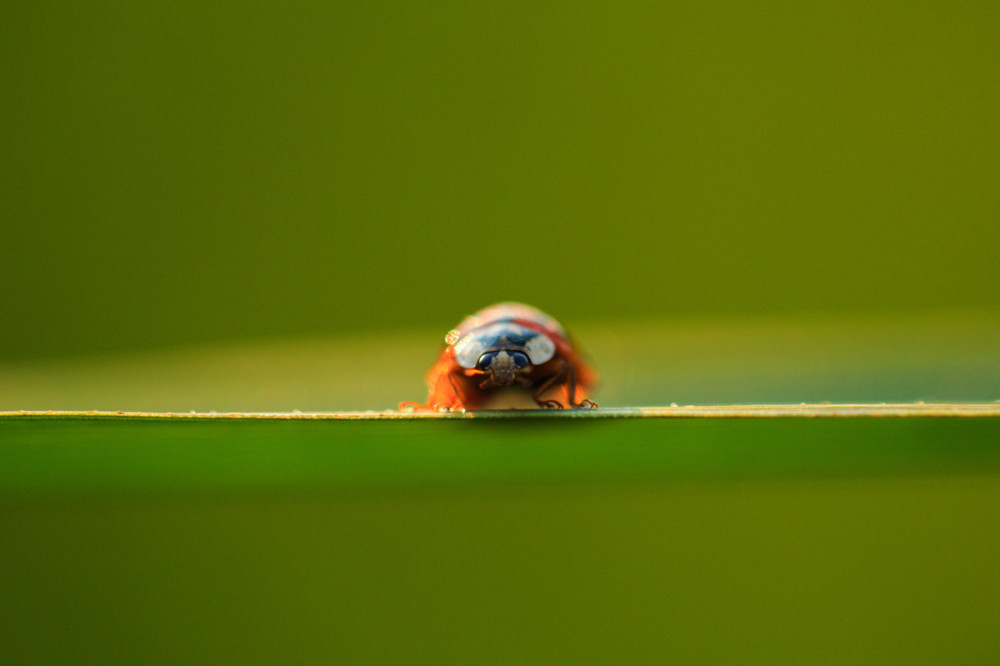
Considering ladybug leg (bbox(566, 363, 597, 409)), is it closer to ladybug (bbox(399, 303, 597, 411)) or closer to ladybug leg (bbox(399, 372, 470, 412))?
ladybug (bbox(399, 303, 597, 411))

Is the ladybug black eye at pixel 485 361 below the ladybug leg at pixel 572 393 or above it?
below

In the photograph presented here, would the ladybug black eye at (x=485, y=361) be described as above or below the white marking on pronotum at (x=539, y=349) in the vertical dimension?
below

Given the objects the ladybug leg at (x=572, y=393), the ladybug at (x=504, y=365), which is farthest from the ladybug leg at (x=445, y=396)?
the ladybug leg at (x=572, y=393)

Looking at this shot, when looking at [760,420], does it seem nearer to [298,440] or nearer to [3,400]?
[298,440]

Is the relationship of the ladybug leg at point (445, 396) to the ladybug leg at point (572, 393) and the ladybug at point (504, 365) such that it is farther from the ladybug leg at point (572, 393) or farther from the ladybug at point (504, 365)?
the ladybug leg at point (572, 393)

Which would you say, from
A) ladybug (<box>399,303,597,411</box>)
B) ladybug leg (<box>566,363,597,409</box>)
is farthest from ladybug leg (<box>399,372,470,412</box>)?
ladybug leg (<box>566,363,597,409</box>)

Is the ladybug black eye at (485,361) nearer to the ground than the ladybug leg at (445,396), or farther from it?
nearer to the ground
